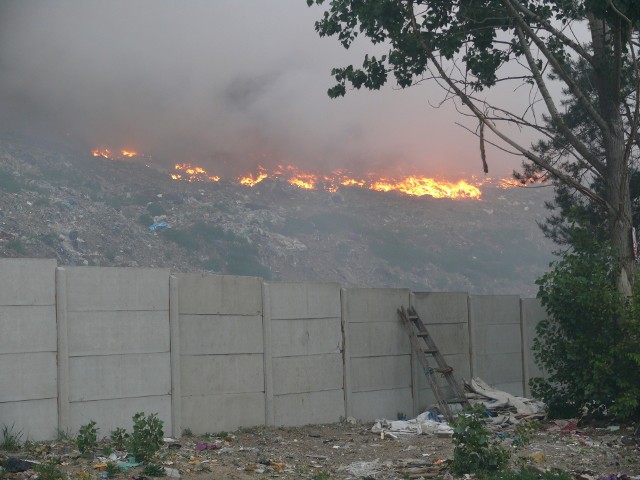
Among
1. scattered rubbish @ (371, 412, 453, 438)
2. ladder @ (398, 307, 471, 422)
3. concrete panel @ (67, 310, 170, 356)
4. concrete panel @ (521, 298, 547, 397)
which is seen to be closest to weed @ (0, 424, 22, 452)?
concrete panel @ (67, 310, 170, 356)

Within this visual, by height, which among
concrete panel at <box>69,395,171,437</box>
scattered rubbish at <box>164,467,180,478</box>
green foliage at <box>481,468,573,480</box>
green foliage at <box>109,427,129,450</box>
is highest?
concrete panel at <box>69,395,171,437</box>

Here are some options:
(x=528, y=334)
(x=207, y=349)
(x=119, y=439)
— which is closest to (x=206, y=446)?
(x=119, y=439)

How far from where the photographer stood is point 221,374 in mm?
11094

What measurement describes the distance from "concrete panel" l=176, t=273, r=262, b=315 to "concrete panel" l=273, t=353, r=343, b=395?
97 cm

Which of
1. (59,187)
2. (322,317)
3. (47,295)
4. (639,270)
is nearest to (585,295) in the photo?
(639,270)

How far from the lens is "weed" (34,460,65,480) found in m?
7.02

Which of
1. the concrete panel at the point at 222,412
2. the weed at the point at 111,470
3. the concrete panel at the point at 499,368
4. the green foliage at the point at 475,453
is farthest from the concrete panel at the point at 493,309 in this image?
the weed at the point at 111,470

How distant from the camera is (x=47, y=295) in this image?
9.24 m

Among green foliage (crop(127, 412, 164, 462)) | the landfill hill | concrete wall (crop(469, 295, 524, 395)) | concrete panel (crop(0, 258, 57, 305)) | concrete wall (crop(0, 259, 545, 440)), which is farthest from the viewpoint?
the landfill hill

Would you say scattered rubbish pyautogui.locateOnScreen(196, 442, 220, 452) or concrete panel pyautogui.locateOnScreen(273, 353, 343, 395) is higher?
concrete panel pyautogui.locateOnScreen(273, 353, 343, 395)

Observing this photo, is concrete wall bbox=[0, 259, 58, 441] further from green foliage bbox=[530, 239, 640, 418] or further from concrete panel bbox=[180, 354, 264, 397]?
green foliage bbox=[530, 239, 640, 418]

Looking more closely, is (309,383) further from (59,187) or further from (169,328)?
(59,187)

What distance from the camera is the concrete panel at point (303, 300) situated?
39.3ft

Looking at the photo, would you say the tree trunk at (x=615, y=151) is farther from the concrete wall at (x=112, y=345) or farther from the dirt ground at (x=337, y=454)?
the concrete wall at (x=112, y=345)
